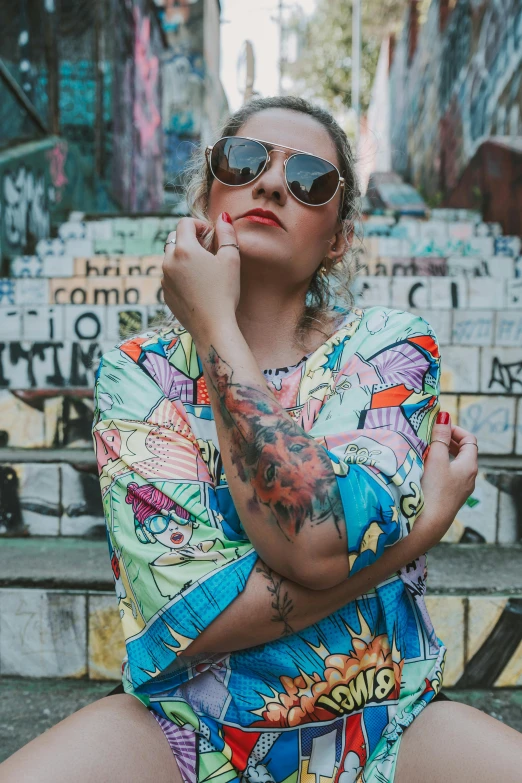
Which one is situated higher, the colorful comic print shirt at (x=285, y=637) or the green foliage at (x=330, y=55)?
the green foliage at (x=330, y=55)

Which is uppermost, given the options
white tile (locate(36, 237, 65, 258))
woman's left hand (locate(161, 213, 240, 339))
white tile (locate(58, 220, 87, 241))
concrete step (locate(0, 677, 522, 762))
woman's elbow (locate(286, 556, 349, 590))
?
white tile (locate(58, 220, 87, 241))

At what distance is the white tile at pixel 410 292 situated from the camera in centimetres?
461

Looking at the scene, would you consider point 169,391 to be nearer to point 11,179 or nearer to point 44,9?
point 11,179

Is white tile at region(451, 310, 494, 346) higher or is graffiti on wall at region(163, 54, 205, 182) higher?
graffiti on wall at region(163, 54, 205, 182)

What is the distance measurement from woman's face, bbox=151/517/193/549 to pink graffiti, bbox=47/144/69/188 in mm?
7404

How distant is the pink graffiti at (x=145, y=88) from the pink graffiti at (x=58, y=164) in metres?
6.23

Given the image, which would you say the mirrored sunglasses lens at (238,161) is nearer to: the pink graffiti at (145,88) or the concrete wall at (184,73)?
the pink graffiti at (145,88)

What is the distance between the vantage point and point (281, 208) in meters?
1.45

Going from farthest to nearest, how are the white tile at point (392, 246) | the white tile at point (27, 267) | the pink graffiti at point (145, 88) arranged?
the pink graffiti at point (145, 88) → the white tile at point (392, 246) → the white tile at point (27, 267)

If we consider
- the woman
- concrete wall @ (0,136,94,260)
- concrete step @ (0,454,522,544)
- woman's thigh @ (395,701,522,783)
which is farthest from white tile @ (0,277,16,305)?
woman's thigh @ (395,701,522,783)

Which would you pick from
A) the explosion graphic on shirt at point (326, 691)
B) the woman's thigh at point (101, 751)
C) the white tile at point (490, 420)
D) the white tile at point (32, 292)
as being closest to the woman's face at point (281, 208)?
the explosion graphic on shirt at point (326, 691)

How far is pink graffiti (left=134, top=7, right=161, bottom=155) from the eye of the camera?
14.2 meters

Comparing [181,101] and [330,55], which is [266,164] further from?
[330,55]

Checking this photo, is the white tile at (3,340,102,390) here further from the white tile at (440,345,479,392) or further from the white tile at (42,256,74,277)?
the white tile at (42,256,74,277)
